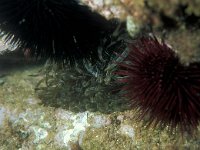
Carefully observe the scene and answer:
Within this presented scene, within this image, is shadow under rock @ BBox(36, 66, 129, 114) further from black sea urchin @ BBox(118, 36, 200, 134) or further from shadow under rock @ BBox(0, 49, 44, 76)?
black sea urchin @ BBox(118, 36, 200, 134)

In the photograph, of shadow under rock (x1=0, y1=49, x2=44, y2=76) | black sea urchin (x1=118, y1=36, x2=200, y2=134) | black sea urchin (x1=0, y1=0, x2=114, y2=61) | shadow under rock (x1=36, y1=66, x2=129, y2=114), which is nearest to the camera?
black sea urchin (x1=118, y1=36, x2=200, y2=134)

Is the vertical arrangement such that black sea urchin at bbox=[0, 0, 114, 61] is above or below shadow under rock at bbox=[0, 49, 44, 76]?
above

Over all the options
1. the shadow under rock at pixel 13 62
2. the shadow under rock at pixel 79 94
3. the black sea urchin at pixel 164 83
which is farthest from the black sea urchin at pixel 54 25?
the shadow under rock at pixel 13 62

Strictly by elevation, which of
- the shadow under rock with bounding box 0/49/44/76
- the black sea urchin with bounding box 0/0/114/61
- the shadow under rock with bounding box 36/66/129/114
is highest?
the black sea urchin with bounding box 0/0/114/61

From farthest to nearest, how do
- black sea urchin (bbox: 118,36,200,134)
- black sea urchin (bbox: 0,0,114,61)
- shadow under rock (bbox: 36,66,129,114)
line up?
shadow under rock (bbox: 36,66,129,114) < black sea urchin (bbox: 0,0,114,61) < black sea urchin (bbox: 118,36,200,134)

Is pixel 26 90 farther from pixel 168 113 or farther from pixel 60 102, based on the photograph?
pixel 168 113

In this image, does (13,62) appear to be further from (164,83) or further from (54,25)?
(164,83)

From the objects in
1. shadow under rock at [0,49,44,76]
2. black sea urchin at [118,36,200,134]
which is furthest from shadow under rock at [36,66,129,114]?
black sea urchin at [118,36,200,134]
